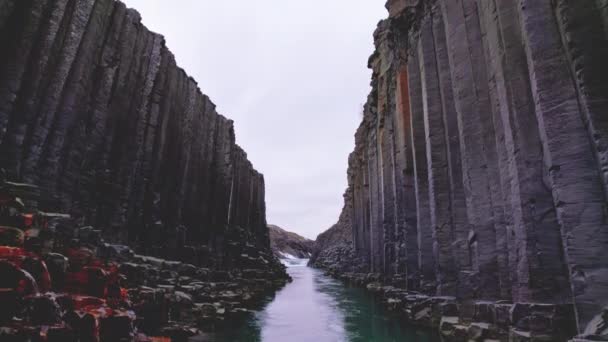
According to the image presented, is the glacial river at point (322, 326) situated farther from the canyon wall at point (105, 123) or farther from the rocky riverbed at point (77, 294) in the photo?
the canyon wall at point (105, 123)

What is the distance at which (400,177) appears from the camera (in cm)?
1902

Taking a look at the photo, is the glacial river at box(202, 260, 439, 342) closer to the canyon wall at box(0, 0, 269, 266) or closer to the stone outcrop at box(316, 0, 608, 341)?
the stone outcrop at box(316, 0, 608, 341)

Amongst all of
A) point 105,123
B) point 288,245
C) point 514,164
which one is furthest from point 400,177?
point 288,245

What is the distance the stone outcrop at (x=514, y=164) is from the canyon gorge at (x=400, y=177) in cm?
4

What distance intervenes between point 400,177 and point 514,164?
11247 millimetres

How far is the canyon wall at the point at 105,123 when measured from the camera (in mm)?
10055

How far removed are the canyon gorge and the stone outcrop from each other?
37 millimetres

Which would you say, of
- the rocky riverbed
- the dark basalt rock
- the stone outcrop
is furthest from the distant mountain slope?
the rocky riverbed

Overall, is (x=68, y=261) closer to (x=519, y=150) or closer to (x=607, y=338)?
(x=607, y=338)

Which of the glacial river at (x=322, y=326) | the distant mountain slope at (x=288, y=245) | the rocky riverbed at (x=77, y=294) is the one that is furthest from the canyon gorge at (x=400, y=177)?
the distant mountain slope at (x=288, y=245)

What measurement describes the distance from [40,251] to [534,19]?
34.1 feet

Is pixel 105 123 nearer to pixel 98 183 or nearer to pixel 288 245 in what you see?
pixel 98 183

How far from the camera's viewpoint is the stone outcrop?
6.04 metres

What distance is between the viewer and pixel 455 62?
11375mm
